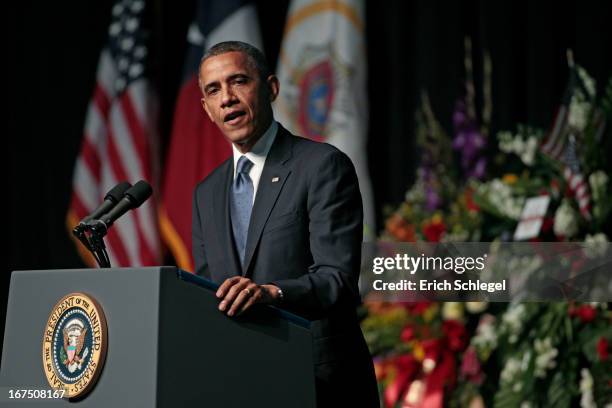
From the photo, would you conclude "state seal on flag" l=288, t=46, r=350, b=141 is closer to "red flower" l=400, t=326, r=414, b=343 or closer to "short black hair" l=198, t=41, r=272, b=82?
"red flower" l=400, t=326, r=414, b=343

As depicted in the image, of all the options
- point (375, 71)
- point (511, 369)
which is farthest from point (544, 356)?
point (375, 71)

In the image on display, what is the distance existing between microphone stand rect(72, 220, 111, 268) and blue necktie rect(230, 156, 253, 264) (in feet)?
1.01

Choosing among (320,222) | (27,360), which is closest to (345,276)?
(320,222)

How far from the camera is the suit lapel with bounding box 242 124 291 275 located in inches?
77.7

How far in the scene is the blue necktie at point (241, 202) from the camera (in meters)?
2.04

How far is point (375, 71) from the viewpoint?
16.3 feet

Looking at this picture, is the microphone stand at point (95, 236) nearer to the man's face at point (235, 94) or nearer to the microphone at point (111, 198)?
the microphone at point (111, 198)

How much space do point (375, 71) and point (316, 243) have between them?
314 cm

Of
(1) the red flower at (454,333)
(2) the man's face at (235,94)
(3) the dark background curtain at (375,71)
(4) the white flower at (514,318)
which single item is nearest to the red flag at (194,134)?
(3) the dark background curtain at (375,71)

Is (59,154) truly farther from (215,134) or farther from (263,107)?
(263,107)

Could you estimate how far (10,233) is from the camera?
554 centimetres

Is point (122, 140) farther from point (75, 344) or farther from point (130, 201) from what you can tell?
point (75, 344)

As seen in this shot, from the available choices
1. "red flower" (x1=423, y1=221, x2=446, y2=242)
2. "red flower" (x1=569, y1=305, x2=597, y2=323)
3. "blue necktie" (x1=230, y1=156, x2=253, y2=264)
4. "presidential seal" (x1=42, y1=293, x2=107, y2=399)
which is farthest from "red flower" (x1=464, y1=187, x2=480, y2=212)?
"presidential seal" (x1=42, y1=293, x2=107, y2=399)

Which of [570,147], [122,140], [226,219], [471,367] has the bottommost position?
[471,367]
